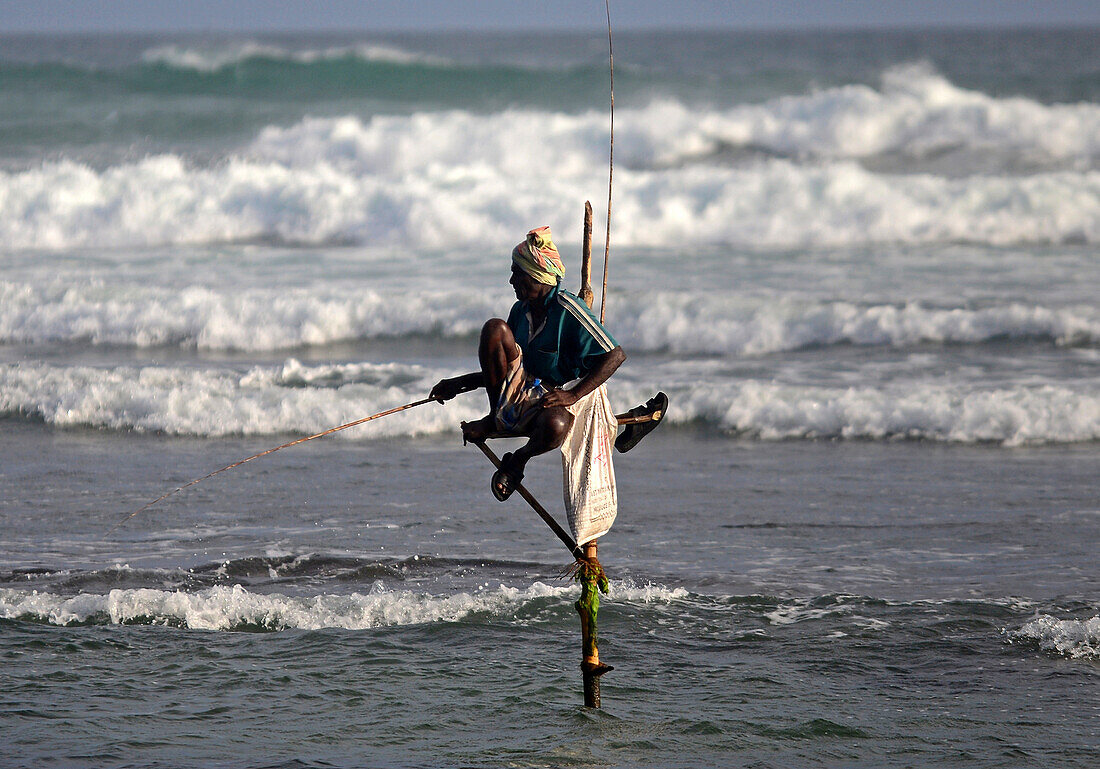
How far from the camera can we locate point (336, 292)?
49.6 ft

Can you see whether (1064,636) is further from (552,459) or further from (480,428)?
(552,459)

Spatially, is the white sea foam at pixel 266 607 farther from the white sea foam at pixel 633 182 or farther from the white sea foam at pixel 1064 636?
the white sea foam at pixel 633 182

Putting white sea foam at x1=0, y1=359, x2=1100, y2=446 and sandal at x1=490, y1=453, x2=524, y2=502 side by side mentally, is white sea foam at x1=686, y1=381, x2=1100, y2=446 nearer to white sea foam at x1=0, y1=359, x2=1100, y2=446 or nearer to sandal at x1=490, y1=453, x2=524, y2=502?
white sea foam at x1=0, y1=359, x2=1100, y2=446

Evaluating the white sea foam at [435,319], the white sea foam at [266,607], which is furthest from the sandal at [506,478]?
the white sea foam at [435,319]

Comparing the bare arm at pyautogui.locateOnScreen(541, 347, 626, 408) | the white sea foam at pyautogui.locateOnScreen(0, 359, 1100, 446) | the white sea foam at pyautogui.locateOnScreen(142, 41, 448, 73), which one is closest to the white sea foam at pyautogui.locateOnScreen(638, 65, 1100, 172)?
the white sea foam at pyautogui.locateOnScreen(142, 41, 448, 73)

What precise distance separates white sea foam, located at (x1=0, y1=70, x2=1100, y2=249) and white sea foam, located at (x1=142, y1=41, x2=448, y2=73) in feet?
19.0

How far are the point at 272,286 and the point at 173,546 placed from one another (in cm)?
908

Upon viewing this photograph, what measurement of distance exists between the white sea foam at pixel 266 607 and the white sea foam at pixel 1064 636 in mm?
1531

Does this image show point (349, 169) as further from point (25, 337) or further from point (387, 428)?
point (387, 428)

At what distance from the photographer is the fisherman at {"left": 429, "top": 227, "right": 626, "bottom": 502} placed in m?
3.77

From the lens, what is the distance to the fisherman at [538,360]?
3.77 meters

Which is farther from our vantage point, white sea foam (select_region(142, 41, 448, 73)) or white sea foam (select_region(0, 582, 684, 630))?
white sea foam (select_region(142, 41, 448, 73))

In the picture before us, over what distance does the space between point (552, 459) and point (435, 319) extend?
4.81 m

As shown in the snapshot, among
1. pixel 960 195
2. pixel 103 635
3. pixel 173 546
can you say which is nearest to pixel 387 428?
pixel 173 546
